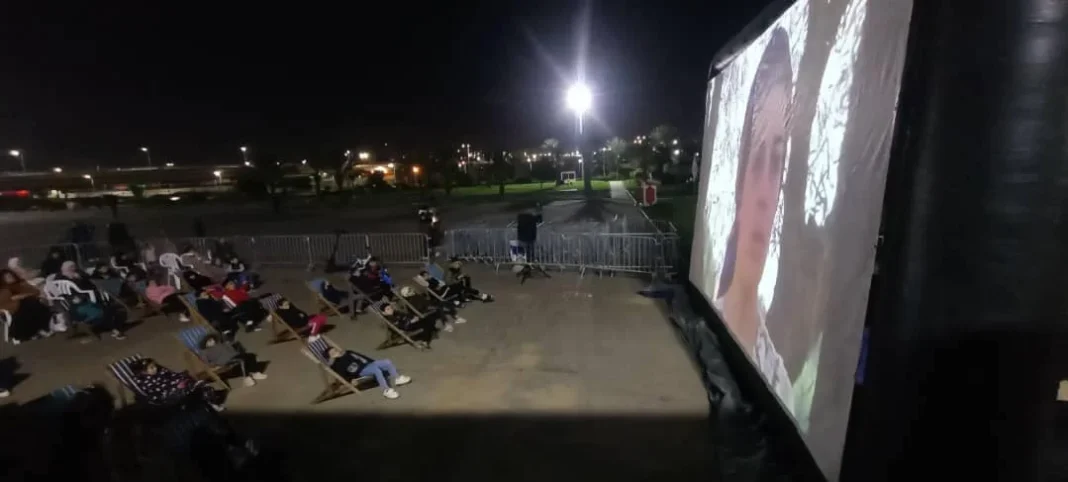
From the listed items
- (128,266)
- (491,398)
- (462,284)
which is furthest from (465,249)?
(491,398)

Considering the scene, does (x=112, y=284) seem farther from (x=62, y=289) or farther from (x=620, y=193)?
(x=620, y=193)

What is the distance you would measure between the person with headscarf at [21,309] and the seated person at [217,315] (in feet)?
9.66

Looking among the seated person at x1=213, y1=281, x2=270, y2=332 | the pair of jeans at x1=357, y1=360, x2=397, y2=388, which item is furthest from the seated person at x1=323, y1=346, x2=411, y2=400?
the seated person at x1=213, y1=281, x2=270, y2=332

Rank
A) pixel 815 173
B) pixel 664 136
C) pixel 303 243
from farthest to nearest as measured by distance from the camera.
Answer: pixel 664 136, pixel 303 243, pixel 815 173

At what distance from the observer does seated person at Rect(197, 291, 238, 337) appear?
8289mm

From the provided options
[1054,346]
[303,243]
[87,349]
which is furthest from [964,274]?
[303,243]

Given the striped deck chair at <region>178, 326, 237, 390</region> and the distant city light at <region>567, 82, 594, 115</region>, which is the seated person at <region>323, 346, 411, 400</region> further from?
the distant city light at <region>567, 82, 594, 115</region>

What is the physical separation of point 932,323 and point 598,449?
313 cm

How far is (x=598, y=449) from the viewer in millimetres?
5355

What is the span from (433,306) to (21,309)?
615cm

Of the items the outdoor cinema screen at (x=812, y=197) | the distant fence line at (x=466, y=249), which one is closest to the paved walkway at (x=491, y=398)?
the outdoor cinema screen at (x=812, y=197)

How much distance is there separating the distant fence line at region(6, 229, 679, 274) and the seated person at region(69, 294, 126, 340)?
3697 millimetres

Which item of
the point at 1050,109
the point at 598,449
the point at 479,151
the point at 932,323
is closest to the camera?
the point at 1050,109

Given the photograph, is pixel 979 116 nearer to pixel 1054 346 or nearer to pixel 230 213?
pixel 1054 346
